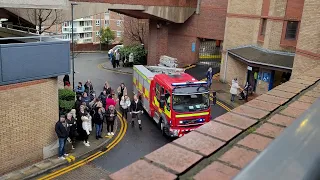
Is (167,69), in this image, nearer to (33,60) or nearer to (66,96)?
(66,96)

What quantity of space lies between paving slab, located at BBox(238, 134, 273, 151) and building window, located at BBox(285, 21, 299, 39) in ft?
69.0

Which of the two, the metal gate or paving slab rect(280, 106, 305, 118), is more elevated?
paving slab rect(280, 106, 305, 118)

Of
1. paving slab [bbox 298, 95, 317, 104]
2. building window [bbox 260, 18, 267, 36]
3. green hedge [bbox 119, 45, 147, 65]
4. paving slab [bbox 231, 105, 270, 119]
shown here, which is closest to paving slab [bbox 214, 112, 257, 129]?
paving slab [bbox 231, 105, 270, 119]

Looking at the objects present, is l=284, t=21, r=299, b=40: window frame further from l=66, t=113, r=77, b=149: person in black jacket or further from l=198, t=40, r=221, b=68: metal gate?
l=66, t=113, r=77, b=149: person in black jacket

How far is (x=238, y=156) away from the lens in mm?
2547

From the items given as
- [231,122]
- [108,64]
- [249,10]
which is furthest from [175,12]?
[231,122]

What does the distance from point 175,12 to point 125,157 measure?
20.1 metres

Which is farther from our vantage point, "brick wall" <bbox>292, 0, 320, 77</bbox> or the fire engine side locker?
the fire engine side locker

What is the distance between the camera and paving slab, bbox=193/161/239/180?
2201 millimetres

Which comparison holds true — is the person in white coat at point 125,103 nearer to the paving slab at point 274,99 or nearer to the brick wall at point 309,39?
the brick wall at point 309,39

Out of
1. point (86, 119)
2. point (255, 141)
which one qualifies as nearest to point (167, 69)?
point (86, 119)

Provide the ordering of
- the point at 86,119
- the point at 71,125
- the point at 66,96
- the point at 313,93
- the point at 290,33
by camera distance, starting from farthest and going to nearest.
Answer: the point at 290,33, the point at 66,96, the point at 86,119, the point at 71,125, the point at 313,93

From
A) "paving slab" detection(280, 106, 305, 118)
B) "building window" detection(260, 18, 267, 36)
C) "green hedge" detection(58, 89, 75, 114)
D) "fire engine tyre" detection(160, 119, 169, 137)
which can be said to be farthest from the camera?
"building window" detection(260, 18, 267, 36)

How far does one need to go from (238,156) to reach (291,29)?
21.8 m
